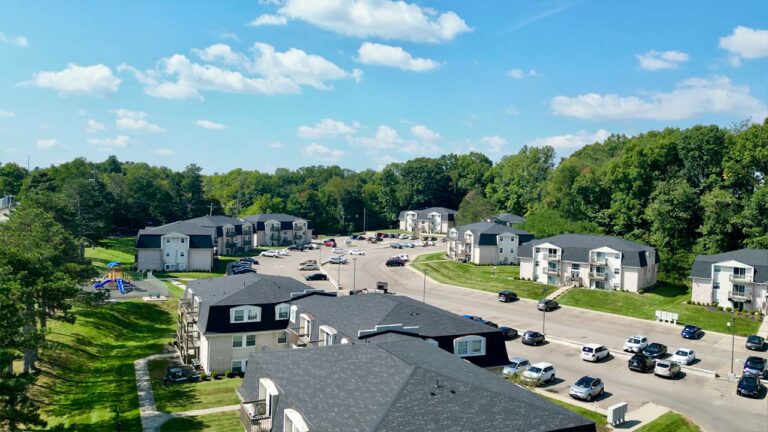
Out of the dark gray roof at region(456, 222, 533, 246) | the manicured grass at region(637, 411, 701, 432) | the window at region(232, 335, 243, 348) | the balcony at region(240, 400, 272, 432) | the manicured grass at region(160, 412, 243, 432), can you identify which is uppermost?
the dark gray roof at region(456, 222, 533, 246)

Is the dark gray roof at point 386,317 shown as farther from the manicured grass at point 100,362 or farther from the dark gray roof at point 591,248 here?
the dark gray roof at point 591,248

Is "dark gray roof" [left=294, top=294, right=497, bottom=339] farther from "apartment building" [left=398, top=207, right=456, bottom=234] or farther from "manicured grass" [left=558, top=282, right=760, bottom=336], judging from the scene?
"apartment building" [left=398, top=207, right=456, bottom=234]

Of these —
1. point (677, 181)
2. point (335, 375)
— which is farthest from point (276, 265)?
point (335, 375)

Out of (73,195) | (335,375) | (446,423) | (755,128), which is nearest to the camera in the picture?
(446,423)

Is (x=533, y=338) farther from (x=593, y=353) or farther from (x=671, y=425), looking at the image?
(x=671, y=425)

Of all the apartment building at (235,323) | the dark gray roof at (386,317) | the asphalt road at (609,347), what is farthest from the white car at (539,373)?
the apartment building at (235,323)

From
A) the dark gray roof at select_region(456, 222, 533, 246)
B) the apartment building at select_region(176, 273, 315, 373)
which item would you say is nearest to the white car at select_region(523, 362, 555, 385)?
the apartment building at select_region(176, 273, 315, 373)

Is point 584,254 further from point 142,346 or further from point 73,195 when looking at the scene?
point 73,195
